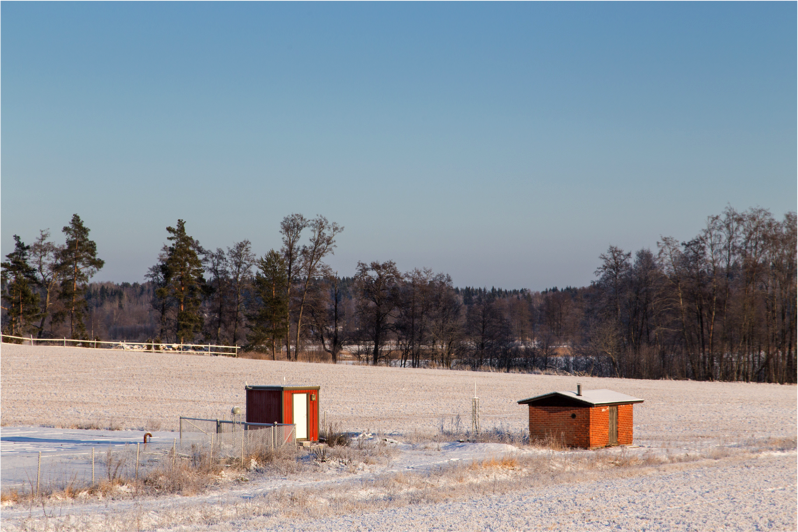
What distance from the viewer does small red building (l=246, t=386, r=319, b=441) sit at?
26.9 meters

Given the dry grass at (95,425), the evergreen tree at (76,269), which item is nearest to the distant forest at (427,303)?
the evergreen tree at (76,269)

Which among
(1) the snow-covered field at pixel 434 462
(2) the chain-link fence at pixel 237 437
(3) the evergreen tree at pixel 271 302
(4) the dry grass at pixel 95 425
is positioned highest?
(3) the evergreen tree at pixel 271 302

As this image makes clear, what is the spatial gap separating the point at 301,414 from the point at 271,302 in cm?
3917

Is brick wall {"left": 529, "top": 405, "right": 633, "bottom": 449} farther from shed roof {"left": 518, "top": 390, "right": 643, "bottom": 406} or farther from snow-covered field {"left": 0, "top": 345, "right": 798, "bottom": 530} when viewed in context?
snow-covered field {"left": 0, "top": 345, "right": 798, "bottom": 530}

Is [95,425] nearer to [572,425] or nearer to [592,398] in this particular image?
[572,425]

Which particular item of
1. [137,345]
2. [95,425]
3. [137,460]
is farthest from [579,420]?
[137,345]

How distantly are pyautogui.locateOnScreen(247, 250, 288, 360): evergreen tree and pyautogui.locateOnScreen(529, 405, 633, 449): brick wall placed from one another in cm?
4035

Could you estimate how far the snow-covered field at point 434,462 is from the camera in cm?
1494

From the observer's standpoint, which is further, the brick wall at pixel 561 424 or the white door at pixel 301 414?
the brick wall at pixel 561 424

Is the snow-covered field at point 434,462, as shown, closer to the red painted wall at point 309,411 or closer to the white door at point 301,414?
the red painted wall at point 309,411

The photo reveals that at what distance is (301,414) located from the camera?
89.0ft

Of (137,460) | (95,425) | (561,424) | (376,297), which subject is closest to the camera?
(137,460)

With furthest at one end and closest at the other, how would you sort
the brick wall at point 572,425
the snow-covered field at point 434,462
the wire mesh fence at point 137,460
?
the brick wall at point 572,425 → the wire mesh fence at point 137,460 → the snow-covered field at point 434,462

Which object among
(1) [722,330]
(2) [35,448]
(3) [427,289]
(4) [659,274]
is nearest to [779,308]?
(1) [722,330]
